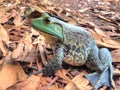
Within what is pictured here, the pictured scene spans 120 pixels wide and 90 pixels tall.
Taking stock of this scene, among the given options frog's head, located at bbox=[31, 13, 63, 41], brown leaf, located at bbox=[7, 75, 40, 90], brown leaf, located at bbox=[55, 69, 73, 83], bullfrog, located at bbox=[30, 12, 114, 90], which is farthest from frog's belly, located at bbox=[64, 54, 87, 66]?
brown leaf, located at bbox=[7, 75, 40, 90]

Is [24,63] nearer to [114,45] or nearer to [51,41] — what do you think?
[51,41]

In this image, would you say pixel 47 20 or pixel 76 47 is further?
pixel 76 47

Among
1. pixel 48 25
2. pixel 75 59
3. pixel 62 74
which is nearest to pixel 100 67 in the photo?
pixel 75 59

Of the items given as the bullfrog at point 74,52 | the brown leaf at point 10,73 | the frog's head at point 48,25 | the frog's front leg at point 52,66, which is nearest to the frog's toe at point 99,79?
the bullfrog at point 74,52

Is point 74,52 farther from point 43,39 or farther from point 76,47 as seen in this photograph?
point 43,39

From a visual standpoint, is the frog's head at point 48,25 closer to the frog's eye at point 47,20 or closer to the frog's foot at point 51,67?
the frog's eye at point 47,20

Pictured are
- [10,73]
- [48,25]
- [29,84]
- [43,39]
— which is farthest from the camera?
[43,39]

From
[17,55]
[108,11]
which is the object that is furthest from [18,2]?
[17,55]
